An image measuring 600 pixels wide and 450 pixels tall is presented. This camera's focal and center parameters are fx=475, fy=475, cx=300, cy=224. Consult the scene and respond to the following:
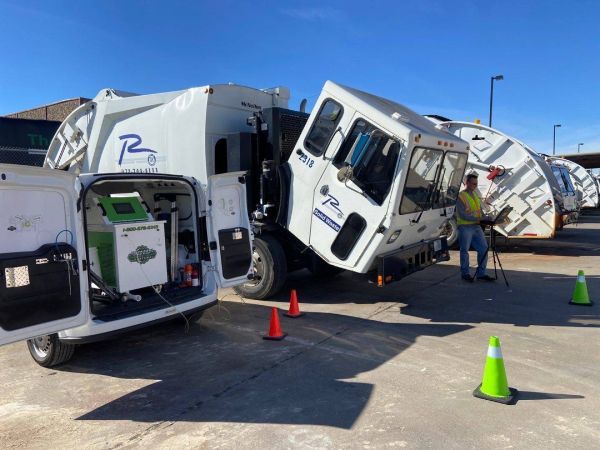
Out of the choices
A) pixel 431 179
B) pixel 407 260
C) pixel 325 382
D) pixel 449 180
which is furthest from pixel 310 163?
pixel 325 382

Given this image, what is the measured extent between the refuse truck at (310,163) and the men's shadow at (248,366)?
0.76 m

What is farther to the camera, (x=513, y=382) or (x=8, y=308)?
(x=513, y=382)

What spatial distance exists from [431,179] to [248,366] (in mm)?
3504

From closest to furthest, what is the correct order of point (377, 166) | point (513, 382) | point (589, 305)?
point (513, 382), point (377, 166), point (589, 305)

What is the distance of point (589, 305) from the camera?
256 inches

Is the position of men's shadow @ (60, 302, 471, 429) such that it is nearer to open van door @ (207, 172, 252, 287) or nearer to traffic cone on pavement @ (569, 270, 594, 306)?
open van door @ (207, 172, 252, 287)

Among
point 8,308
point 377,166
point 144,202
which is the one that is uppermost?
point 377,166

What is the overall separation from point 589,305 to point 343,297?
11.1 ft

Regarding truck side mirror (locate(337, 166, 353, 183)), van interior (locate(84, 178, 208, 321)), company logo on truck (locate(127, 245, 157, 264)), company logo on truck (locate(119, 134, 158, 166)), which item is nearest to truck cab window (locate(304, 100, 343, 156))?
truck side mirror (locate(337, 166, 353, 183))

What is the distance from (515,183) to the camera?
1104cm

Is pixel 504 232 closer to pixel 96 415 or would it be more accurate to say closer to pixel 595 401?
pixel 595 401

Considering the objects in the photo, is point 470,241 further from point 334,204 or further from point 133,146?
point 133,146

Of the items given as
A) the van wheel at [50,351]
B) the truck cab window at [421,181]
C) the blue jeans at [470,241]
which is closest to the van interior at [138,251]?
the van wheel at [50,351]

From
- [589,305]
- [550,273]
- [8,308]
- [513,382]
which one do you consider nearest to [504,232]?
[550,273]
